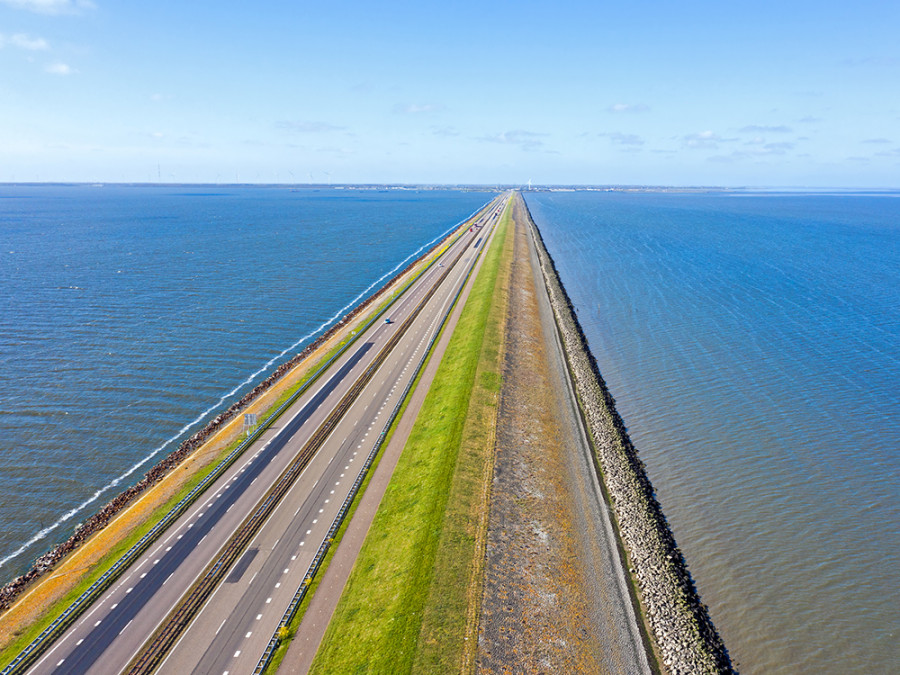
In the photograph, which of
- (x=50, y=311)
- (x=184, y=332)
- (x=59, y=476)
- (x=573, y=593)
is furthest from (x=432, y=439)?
(x=50, y=311)

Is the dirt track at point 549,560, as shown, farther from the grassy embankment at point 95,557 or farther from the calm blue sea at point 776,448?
the grassy embankment at point 95,557

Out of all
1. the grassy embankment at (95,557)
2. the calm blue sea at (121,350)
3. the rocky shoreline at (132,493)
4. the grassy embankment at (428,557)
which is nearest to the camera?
the grassy embankment at (428,557)

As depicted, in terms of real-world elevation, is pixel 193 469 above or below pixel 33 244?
below

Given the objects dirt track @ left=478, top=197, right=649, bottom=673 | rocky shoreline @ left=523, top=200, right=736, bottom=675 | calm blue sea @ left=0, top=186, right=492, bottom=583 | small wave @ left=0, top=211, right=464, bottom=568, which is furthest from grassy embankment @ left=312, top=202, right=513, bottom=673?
calm blue sea @ left=0, top=186, right=492, bottom=583

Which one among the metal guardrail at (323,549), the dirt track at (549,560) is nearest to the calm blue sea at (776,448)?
the dirt track at (549,560)

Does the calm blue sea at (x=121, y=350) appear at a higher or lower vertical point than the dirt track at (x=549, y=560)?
higher

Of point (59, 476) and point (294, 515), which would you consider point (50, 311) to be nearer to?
point (59, 476)
